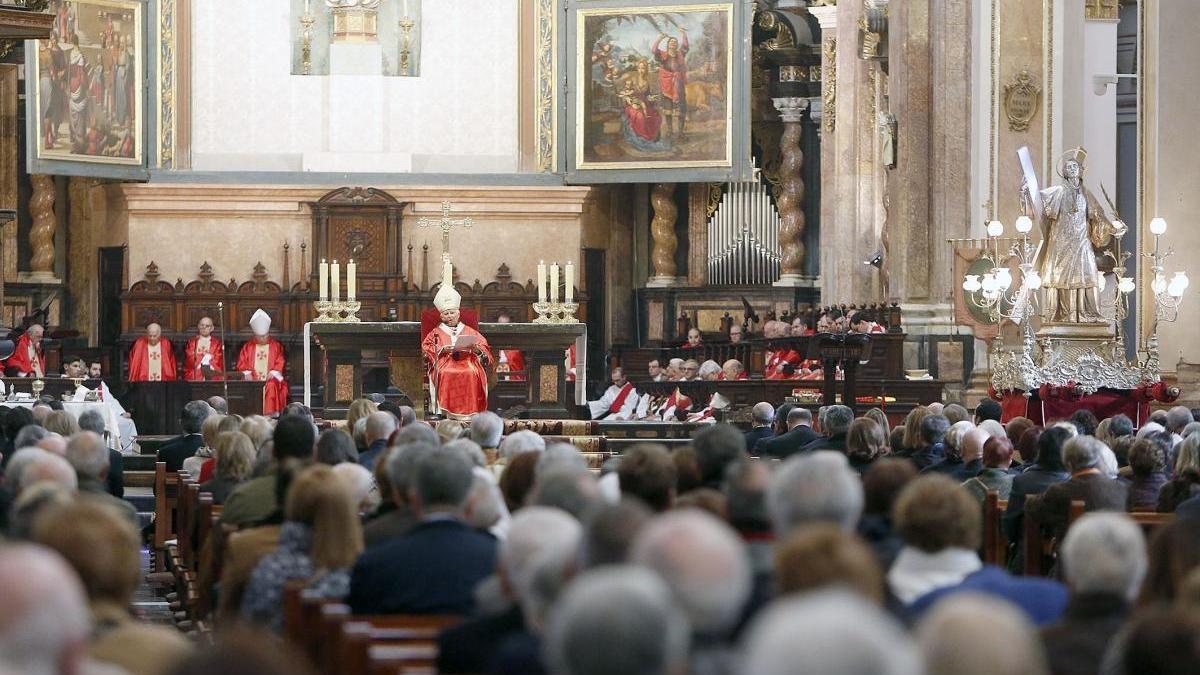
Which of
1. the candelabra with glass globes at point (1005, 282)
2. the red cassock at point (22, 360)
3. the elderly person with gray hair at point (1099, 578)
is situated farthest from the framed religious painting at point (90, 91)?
the elderly person with gray hair at point (1099, 578)

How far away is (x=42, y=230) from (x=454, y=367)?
13131 mm

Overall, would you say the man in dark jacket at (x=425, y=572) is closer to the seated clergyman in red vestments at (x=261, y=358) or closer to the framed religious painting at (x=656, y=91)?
the seated clergyman in red vestments at (x=261, y=358)

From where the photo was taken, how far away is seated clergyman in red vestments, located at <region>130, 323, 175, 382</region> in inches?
1049

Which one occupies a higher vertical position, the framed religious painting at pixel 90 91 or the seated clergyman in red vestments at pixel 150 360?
the framed religious painting at pixel 90 91

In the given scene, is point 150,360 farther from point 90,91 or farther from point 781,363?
point 781,363

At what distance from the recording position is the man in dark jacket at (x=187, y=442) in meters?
13.9

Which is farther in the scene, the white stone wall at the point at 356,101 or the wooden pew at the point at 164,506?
the white stone wall at the point at 356,101

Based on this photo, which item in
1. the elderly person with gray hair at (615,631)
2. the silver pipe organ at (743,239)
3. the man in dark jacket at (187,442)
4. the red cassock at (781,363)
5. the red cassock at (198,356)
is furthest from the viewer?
the silver pipe organ at (743,239)

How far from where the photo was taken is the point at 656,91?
28.8 m

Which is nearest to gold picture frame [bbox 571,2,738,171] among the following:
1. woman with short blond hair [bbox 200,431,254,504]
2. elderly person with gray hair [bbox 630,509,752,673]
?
woman with short blond hair [bbox 200,431,254,504]

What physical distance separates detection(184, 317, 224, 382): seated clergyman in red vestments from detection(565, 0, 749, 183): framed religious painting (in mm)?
5430

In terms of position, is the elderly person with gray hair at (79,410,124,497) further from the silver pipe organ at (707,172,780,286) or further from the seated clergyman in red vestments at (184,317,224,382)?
the silver pipe organ at (707,172,780,286)

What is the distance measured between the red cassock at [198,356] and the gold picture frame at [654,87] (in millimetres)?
5506

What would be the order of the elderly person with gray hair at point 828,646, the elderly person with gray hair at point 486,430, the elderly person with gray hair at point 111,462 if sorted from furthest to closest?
the elderly person with gray hair at point 111,462, the elderly person with gray hair at point 486,430, the elderly person with gray hair at point 828,646
